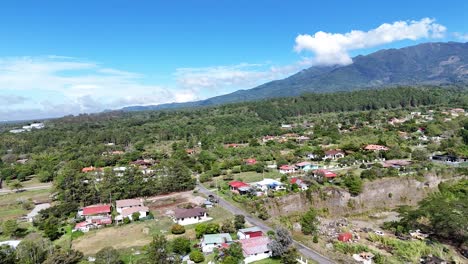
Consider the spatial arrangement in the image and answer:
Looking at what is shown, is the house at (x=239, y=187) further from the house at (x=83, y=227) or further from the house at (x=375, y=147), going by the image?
the house at (x=375, y=147)

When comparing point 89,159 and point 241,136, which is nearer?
point 89,159

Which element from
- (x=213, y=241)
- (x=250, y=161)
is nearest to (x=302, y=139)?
(x=250, y=161)

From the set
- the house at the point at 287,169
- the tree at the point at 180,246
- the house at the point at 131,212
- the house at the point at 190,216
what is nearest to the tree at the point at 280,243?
the tree at the point at 180,246

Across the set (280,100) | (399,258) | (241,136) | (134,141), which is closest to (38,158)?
(134,141)

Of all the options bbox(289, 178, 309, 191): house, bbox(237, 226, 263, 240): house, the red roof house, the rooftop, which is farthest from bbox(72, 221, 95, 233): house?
bbox(289, 178, 309, 191): house

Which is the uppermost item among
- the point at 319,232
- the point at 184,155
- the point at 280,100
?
the point at 280,100

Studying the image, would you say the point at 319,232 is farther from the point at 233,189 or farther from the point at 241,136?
the point at 241,136

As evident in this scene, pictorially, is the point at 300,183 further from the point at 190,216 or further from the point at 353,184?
the point at 190,216

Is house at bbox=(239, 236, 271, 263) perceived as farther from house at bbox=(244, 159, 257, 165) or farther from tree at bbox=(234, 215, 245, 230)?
house at bbox=(244, 159, 257, 165)
